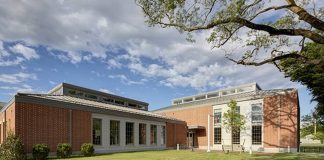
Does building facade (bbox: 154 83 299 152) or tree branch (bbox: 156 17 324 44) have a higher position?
tree branch (bbox: 156 17 324 44)

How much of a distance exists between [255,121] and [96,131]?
70.7 feet

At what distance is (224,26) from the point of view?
48.2ft

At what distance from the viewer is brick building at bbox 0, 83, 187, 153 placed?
23812 millimetres

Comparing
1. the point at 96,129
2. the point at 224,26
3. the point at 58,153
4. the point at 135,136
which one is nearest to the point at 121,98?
the point at 135,136

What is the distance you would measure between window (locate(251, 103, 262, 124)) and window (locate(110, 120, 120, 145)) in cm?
1855

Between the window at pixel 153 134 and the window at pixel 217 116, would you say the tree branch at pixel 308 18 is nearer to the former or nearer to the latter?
the window at pixel 153 134

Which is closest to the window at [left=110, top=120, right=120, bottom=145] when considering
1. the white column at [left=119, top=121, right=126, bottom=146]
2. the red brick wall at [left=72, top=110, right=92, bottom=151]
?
the white column at [left=119, top=121, right=126, bottom=146]

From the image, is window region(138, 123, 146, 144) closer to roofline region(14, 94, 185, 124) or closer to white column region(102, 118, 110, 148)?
roofline region(14, 94, 185, 124)

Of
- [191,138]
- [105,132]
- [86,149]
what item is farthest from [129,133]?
[191,138]

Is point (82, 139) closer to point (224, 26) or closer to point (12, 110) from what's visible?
point (12, 110)

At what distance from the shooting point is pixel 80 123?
93.8ft

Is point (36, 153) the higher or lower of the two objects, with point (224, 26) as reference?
lower

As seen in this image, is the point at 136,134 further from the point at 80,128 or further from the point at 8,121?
the point at 8,121

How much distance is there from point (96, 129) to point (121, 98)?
14889 mm
